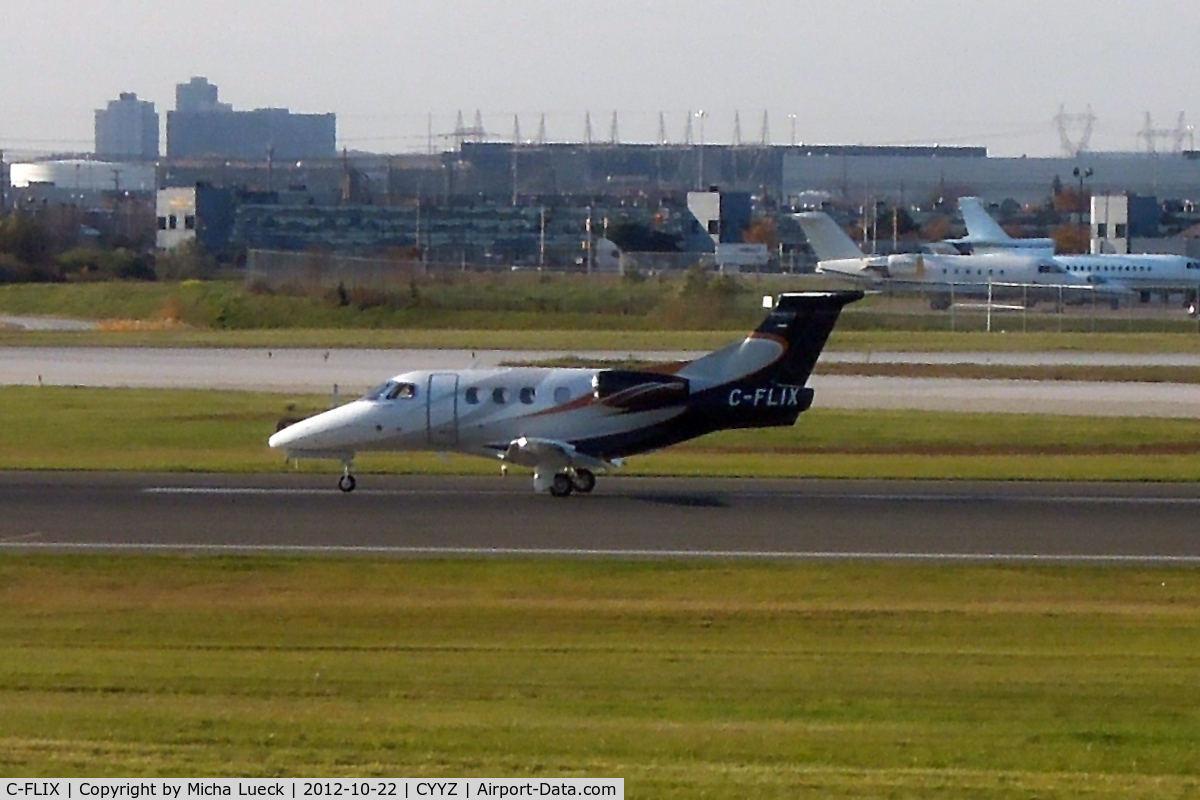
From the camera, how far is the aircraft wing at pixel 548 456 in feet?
92.4

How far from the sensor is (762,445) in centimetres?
3847

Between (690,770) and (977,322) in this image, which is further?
(977,322)

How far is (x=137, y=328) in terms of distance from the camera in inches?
3268

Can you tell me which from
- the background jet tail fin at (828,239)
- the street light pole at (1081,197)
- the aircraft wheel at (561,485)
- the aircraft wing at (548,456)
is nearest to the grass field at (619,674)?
the aircraft wing at (548,456)

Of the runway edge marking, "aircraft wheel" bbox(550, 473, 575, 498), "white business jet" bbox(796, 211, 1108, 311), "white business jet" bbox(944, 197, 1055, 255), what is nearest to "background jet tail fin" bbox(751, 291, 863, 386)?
"aircraft wheel" bbox(550, 473, 575, 498)

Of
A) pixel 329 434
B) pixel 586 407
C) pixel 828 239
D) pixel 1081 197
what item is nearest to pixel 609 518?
pixel 586 407

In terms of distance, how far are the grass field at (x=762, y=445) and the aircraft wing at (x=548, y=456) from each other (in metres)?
4.10

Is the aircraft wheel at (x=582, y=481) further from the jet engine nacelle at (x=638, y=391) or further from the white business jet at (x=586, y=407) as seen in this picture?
the jet engine nacelle at (x=638, y=391)

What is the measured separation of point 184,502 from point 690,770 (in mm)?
18541

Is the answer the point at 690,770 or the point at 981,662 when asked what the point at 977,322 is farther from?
the point at 690,770

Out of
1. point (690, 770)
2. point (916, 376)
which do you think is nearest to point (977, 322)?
point (916, 376)

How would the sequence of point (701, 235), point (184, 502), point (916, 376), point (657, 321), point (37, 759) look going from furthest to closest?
point (701, 235)
point (657, 321)
point (916, 376)
point (184, 502)
point (37, 759)

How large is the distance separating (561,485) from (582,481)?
46 cm

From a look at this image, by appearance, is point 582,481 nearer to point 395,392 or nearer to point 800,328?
point 395,392
